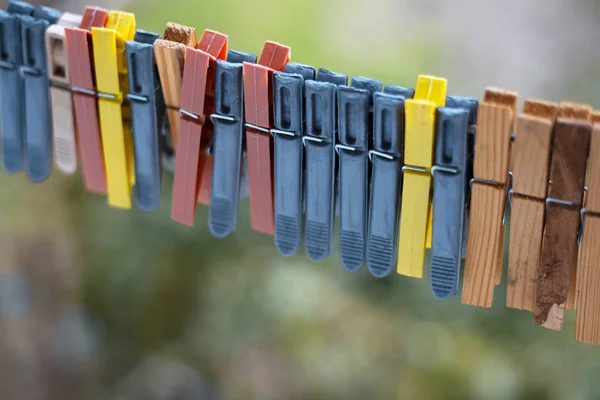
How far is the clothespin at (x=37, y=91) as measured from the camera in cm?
73

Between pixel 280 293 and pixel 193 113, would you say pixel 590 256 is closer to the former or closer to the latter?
pixel 193 113

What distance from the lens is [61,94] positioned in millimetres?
752

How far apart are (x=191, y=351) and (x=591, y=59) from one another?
3.26 feet

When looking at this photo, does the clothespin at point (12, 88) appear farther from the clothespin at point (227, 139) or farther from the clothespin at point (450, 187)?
the clothespin at point (450, 187)

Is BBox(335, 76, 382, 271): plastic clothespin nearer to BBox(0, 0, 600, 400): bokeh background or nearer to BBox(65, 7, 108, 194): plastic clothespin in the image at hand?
BBox(65, 7, 108, 194): plastic clothespin

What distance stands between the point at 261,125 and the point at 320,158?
0.22 feet

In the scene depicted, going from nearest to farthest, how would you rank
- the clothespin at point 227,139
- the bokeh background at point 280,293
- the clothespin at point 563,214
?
the clothespin at point 563,214, the clothespin at point 227,139, the bokeh background at point 280,293

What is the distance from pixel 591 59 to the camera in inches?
48.9

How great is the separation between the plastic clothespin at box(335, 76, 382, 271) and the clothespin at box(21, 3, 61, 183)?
0.35 m

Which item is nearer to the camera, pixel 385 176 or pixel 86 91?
pixel 385 176

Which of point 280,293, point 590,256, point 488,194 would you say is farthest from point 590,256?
point 280,293

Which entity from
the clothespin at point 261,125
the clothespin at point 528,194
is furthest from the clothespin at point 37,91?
the clothespin at point 528,194

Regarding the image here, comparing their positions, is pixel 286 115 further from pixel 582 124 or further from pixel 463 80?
pixel 463 80

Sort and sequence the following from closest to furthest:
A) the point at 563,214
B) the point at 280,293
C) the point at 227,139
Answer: the point at 563,214
the point at 227,139
the point at 280,293
